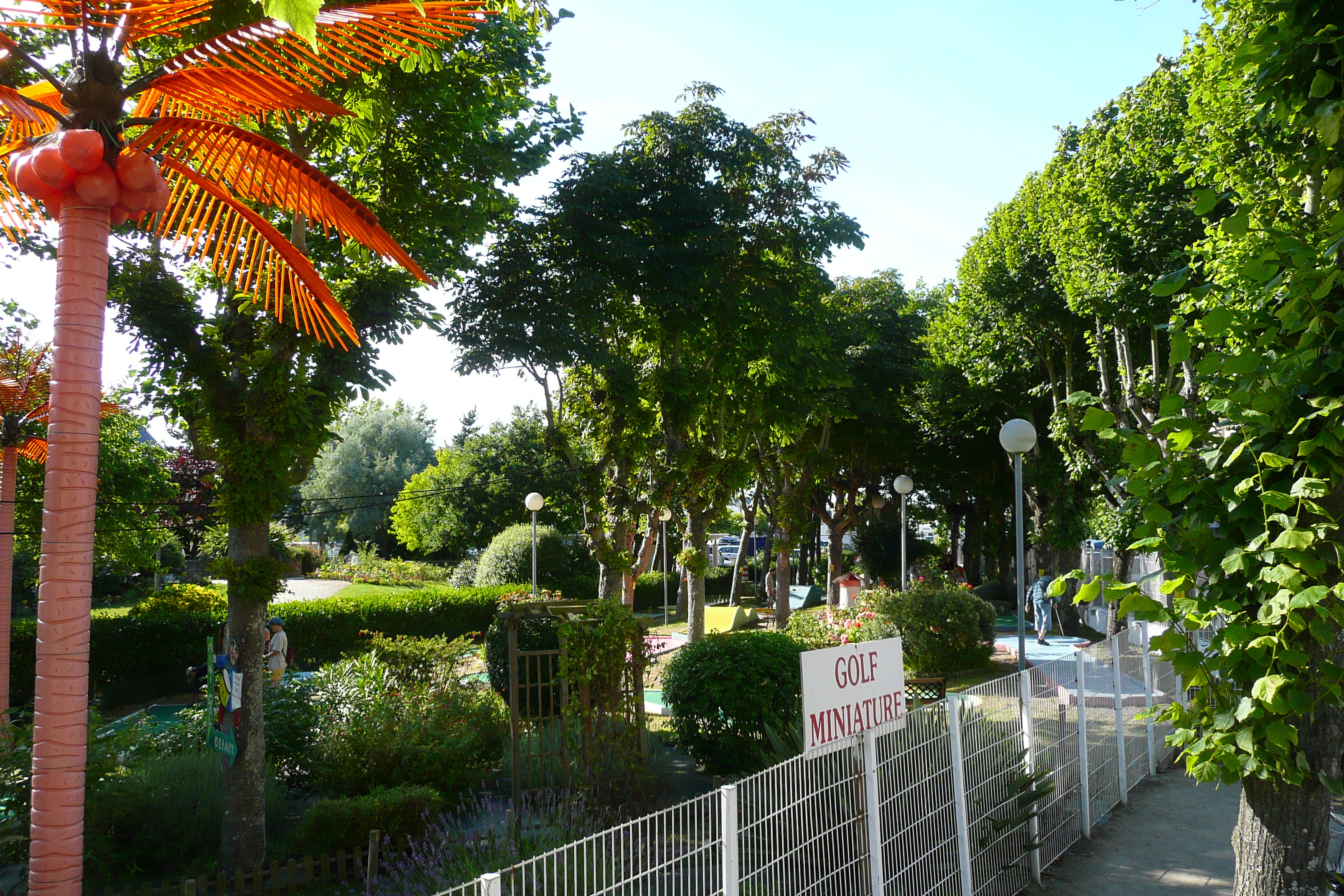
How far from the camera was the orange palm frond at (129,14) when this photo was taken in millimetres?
3854

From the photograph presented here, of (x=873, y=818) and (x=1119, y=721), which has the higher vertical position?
(x=873, y=818)

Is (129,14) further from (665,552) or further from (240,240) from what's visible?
(665,552)

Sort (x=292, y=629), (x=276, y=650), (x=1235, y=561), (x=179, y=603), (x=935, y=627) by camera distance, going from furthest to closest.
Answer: (x=292, y=629), (x=179, y=603), (x=935, y=627), (x=276, y=650), (x=1235, y=561)

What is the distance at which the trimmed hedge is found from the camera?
17750mm

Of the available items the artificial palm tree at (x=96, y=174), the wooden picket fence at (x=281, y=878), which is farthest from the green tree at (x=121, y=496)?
the artificial palm tree at (x=96, y=174)

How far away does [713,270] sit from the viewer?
15.8 metres

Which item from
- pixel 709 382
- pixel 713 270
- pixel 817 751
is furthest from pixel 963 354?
pixel 817 751

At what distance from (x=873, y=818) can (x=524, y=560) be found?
27079 mm

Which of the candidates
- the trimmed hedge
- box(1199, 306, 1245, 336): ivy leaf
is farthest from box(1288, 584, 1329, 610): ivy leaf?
the trimmed hedge

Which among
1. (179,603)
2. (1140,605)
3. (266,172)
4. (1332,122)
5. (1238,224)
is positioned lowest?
(179,603)

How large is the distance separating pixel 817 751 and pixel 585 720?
4.16 metres

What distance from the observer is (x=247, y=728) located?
7.88m

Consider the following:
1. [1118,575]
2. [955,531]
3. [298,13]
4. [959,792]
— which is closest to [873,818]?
[959,792]

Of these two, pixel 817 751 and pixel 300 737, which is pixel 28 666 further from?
pixel 817 751
